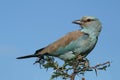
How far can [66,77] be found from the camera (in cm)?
404

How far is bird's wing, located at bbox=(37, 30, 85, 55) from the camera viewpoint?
19.2 feet

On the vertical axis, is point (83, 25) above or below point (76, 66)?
above

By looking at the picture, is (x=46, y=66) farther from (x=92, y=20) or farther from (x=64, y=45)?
(x=92, y=20)

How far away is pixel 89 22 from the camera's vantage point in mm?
6707

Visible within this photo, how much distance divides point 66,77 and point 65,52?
6.92ft

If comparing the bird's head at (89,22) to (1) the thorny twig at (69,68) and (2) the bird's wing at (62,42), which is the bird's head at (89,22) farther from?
(1) the thorny twig at (69,68)

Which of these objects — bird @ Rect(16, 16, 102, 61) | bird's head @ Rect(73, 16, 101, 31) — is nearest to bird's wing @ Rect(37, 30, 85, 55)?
bird @ Rect(16, 16, 102, 61)

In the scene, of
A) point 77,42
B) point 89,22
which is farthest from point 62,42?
point 89,22

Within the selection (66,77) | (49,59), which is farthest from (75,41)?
(66,77)

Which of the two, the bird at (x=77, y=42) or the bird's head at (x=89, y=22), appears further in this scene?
the bird's head at (x=89, y=22)

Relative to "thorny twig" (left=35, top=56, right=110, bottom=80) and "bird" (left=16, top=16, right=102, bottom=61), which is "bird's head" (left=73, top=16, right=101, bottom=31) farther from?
"thorny twig" (left=35, top=56, right=110, bottom=80)

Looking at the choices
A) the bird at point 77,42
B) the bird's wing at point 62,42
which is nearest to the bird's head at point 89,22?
the bird at point 77,42

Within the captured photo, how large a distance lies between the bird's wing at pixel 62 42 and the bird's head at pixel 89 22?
184 mm

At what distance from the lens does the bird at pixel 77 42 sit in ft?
19.4
